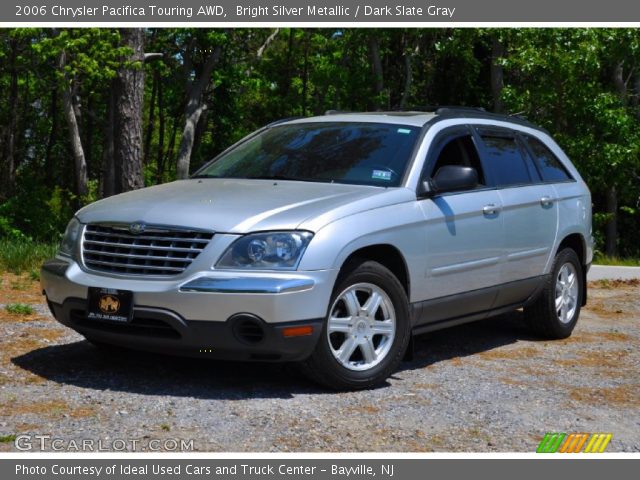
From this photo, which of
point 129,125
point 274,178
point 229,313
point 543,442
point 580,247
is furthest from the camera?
point 129,125

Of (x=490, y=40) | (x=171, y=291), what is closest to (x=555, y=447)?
(x=171, y=291)

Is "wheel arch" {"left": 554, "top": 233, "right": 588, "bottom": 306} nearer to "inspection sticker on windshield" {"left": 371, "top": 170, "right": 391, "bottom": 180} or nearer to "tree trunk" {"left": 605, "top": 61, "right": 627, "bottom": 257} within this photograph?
"inspection sticker on windshield" {"left": 371, "top": 170, "right": 391, "bottom": 180}

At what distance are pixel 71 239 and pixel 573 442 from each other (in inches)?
134

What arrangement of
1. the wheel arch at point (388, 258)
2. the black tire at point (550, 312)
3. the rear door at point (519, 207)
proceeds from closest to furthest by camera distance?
the wheel arch at point (388, 258)
the rear door at point (519, 207)
the black tire at point (550, 312)

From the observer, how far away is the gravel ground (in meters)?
5.56

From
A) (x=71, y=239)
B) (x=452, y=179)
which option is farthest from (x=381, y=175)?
(x=71, y=239)

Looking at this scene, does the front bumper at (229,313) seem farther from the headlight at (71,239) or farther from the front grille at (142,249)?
the headlight at (71,239)

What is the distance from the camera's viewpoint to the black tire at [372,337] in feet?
21.1

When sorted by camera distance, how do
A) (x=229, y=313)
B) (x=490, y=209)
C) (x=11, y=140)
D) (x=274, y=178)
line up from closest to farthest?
(x=229, y=313) < (x=274, y=178) < (x=490, y=209) < (x=11, y=140)

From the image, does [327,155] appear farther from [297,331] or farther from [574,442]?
[574,442]

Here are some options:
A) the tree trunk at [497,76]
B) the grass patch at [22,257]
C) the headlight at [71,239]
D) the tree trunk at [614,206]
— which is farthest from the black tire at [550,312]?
the tree trunk at [497,76]

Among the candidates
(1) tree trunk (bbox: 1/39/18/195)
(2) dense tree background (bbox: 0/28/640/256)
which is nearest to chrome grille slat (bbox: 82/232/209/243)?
(2) dense tree background (bbox: 0/28/640/256)

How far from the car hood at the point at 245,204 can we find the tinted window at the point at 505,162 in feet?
4.63

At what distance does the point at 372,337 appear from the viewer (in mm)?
6824
